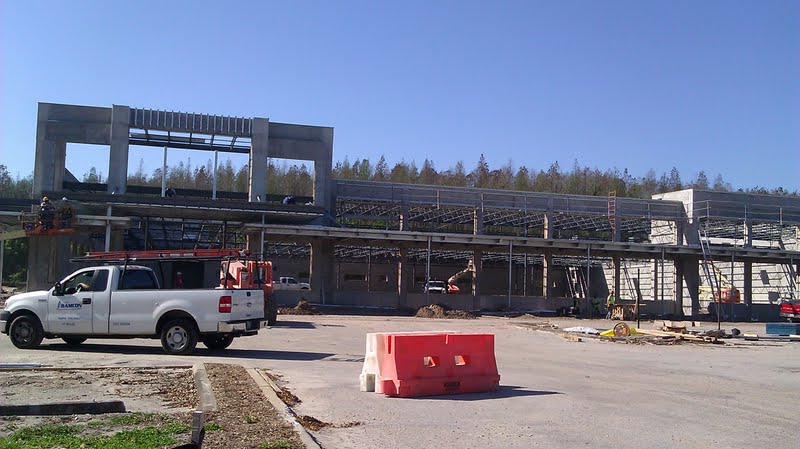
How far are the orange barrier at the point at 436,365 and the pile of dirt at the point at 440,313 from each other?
97.2 ft

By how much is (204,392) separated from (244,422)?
195 centimetres

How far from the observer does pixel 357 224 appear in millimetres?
58344

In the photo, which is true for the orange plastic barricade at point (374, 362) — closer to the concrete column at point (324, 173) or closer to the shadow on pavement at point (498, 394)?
the shadow on pavement at point (498, 394)

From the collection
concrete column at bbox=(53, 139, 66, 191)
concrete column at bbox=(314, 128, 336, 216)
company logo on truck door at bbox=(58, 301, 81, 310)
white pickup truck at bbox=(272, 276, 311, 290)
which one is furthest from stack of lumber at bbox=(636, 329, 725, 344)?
concrete column at bbox=(53, 139, 66, 191)

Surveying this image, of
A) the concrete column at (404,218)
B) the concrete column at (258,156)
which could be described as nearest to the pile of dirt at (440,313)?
the concrete column at (404,218)

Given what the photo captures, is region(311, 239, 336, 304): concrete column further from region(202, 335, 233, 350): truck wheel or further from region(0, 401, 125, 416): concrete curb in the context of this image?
region(0, 401, 125, 416): concrete curb

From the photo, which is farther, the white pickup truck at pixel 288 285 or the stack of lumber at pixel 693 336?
the white pickup truck at pixel 288 285

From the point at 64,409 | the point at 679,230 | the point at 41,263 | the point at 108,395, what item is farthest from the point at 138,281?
the point at 679,230

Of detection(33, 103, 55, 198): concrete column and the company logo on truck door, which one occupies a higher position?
detection(33, 103, 55, 198): concrete column

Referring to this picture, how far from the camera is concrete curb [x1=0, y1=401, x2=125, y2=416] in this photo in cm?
827

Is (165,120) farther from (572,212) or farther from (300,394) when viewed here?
(300,394)

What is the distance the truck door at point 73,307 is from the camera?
53.1 ft

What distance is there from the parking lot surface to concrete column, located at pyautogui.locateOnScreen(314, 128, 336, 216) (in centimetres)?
2531

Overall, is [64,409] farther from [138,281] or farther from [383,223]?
[383,223]
